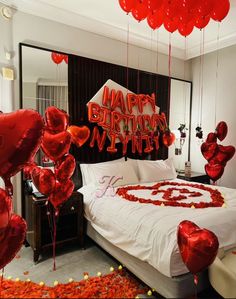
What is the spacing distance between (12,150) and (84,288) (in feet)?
4.15

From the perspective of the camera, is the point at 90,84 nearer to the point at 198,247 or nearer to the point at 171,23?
the point at 171,23

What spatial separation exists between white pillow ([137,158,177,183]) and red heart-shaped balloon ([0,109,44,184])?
2.09 meters

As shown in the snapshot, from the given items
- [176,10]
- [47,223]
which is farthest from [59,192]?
[176,10]

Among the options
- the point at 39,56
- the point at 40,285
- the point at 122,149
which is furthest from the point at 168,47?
the point at 40,285

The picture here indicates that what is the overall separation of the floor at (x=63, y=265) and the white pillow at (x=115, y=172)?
77 centimetres

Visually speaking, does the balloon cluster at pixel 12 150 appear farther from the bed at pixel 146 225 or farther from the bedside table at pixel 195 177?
the bedside table at pixel 195 177

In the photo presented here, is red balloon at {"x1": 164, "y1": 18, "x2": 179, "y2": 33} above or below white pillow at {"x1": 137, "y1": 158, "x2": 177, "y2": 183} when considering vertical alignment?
above

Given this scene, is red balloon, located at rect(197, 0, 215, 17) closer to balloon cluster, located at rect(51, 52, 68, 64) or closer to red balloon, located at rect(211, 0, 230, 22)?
red balloon, located at rect(211, 0, 230, 22)

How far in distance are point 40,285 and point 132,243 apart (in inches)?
31.1

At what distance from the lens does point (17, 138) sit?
108 centimetres

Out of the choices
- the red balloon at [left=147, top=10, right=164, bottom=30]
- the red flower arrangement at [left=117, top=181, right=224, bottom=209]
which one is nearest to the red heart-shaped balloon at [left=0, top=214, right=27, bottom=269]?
the red flower arrangement at [left=117, top=181, right=224, bottom=209]

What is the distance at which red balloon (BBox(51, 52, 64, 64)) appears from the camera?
2705 millimetres

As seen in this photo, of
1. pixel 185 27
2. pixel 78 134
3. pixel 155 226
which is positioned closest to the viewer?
pixel 155 226

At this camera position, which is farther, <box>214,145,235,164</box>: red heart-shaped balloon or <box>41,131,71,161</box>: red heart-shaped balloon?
<box>214,145,235,164</box>: red heart-shaped balloon
